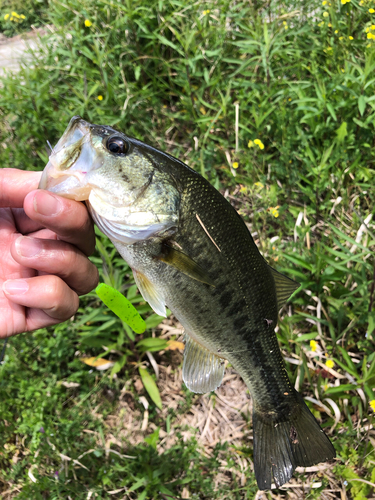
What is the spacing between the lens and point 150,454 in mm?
2633

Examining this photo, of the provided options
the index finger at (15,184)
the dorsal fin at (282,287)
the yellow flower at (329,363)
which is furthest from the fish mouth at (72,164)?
the yellow flower at (329,363)

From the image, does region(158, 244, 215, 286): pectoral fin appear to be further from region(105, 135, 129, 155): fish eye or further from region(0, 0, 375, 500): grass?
region(0, 0, 375, 500): grass

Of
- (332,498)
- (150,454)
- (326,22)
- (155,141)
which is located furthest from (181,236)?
(326,22)

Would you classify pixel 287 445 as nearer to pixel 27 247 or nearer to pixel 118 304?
pixel 118 304

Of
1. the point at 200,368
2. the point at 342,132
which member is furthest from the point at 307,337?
the point at 342,132

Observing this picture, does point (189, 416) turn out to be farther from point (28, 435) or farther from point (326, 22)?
point (326, 22)

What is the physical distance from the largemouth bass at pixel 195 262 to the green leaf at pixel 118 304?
105mm

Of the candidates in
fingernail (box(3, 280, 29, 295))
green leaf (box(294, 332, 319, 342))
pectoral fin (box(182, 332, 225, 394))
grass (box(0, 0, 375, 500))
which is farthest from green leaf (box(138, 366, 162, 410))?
fingernail (box(3, 280, 29, 295))

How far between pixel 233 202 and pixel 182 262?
2.18 m

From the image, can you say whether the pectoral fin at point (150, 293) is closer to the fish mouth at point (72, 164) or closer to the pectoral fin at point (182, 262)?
the pectoral fin at point (182, 262)

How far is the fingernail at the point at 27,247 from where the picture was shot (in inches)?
69.5

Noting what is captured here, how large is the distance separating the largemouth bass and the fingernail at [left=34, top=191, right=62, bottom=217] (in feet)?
0.14

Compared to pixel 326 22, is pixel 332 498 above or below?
below

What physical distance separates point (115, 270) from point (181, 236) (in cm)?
150
